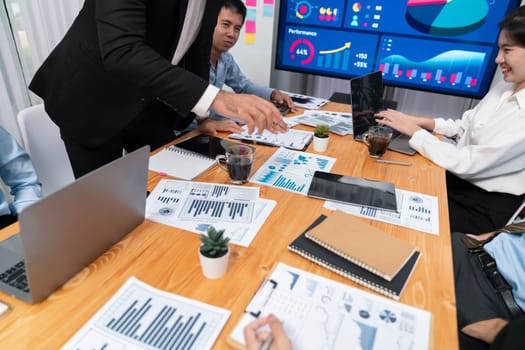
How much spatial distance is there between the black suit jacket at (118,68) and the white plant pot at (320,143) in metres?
0.52

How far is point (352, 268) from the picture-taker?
0.75 metres

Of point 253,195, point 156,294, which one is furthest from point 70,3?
point 156,294

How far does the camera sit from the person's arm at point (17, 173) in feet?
4.02

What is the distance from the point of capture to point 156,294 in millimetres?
675

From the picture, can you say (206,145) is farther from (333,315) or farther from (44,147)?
(333,315)

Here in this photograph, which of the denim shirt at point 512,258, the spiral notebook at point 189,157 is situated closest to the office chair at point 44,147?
the spiral notebook at point 189,157

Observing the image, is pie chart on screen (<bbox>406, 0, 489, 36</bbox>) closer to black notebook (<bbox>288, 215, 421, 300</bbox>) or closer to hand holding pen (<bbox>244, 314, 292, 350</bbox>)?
black notebook (<bbox>288, 215, 421, 300</bbox>)

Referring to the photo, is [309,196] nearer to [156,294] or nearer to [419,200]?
[419,200]

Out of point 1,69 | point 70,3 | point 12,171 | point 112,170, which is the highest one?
point 70,3

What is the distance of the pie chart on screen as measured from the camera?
7.88ft

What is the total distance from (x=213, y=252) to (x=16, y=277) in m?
0.38

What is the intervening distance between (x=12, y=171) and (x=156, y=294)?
926 millimetres

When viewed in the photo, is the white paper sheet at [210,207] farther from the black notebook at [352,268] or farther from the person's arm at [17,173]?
the person's arm at [17,173]

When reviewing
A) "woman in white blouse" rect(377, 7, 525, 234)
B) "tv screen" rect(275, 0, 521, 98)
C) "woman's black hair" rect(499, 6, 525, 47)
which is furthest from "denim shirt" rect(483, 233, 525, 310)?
"tv screen" rect(275, 0, 521, 98)
